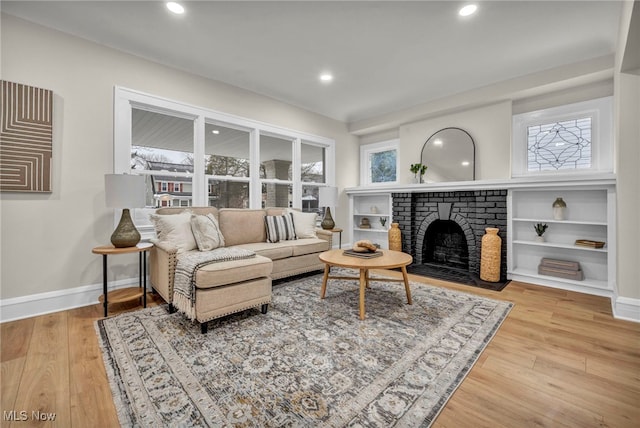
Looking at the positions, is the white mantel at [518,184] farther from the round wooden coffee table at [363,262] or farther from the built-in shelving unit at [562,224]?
the round wooden coffee table at [363,262]

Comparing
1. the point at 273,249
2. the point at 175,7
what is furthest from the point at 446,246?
the point at 175,7

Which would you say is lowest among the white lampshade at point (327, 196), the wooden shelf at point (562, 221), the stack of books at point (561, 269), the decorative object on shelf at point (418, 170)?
the stack of books at point (561, 269)

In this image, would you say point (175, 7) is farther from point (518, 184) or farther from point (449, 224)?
point (449, 224)

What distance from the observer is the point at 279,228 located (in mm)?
3682

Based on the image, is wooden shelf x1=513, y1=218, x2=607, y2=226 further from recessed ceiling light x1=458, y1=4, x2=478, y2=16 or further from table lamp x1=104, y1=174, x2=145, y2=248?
table lamp x1=104, y1=174, x2=145, y2=248

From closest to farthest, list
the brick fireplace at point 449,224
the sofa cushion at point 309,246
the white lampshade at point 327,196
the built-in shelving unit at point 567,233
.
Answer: the built-in shelving unit at point 567,233, the sofa cushion at point 309,246, the brick fireplace at point 449,224, the white lampshade at point 327,196

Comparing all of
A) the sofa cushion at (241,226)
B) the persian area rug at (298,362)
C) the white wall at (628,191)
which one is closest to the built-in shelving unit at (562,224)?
the white wall at (628,191)

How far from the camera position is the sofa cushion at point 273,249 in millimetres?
3113

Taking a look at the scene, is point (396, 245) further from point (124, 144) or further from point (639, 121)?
point (124, 144)

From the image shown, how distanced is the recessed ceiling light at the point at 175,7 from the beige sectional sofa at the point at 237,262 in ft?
6.06

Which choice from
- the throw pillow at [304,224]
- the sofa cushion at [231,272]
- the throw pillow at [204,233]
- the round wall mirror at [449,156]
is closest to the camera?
the sofa cushion at [231,272]

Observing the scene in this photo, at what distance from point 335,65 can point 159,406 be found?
11.5 ft

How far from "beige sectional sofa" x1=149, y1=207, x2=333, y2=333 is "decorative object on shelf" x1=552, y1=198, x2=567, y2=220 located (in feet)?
9.37

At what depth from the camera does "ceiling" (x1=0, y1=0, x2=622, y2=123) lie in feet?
7.64
